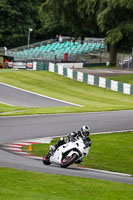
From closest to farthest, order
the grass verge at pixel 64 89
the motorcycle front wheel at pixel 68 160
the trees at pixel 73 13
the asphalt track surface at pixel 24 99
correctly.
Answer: the motorcycle front wheel at pixel 68 160 < the asphalt track surface at pixel 24 99 < the grass verge at pixel 64 89 < the trees at pixel 73 13

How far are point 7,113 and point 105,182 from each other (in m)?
15.0

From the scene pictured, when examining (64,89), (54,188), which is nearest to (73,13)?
(64,89)

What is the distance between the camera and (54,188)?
36.4ft

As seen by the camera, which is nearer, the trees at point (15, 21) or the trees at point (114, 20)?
the trees at point (114, 20)

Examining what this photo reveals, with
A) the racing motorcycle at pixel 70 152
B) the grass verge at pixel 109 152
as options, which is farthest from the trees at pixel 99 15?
the racing motorcycle at pixel 70 152

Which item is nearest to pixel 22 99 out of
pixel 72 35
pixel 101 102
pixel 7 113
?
pixel 101 102

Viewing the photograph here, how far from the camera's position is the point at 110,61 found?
58656 millimetres

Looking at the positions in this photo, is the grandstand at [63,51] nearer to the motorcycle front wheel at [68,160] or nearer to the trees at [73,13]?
the trees at [73,13]

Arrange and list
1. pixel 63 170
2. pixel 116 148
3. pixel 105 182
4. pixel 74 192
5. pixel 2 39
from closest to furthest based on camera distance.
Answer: pixel 74 192
pixel 105 182
pixel 63 170
pixel 116 148
pixel 2 39

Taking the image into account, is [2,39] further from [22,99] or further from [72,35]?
[22,99]

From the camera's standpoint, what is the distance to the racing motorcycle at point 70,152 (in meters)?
14.6

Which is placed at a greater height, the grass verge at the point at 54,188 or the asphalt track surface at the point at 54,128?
the grass verge at the point at 54,188

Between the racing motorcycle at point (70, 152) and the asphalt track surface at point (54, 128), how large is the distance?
0.23 m

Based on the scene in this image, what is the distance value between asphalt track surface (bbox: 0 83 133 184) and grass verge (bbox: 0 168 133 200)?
1.41 metres
